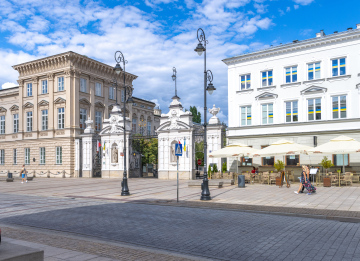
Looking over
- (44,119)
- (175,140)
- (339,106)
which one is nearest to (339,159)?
(339,106)

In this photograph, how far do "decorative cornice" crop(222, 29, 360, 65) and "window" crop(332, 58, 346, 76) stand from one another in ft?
5.35

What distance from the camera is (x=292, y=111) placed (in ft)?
100.0

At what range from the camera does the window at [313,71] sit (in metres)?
29.6

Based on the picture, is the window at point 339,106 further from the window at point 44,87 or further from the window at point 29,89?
the window at point 29,89

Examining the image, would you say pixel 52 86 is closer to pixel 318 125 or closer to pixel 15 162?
pixel 15 162

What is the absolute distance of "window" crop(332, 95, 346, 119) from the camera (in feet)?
A: 92.0

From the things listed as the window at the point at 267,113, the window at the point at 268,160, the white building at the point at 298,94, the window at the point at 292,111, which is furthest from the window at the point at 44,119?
the window at the point at 292,111

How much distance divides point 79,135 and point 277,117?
79.6ft

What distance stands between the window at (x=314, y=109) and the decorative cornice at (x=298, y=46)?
4795 millimetres

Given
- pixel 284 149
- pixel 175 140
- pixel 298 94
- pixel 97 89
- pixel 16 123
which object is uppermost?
pixel 97 89

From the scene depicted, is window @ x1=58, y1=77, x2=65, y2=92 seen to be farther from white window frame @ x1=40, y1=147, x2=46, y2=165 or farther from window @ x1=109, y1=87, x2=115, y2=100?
white window frame @ x1=40, y1=147, x2=46, y2=165

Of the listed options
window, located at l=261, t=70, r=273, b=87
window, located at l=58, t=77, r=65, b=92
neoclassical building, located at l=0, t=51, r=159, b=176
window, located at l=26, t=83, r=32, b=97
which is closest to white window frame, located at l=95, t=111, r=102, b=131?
neoclassical building, located at l=0, t=51, r=159, b=176

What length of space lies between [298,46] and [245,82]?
5877 millimetres

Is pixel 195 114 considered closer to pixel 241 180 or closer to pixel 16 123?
pixel 16 123
